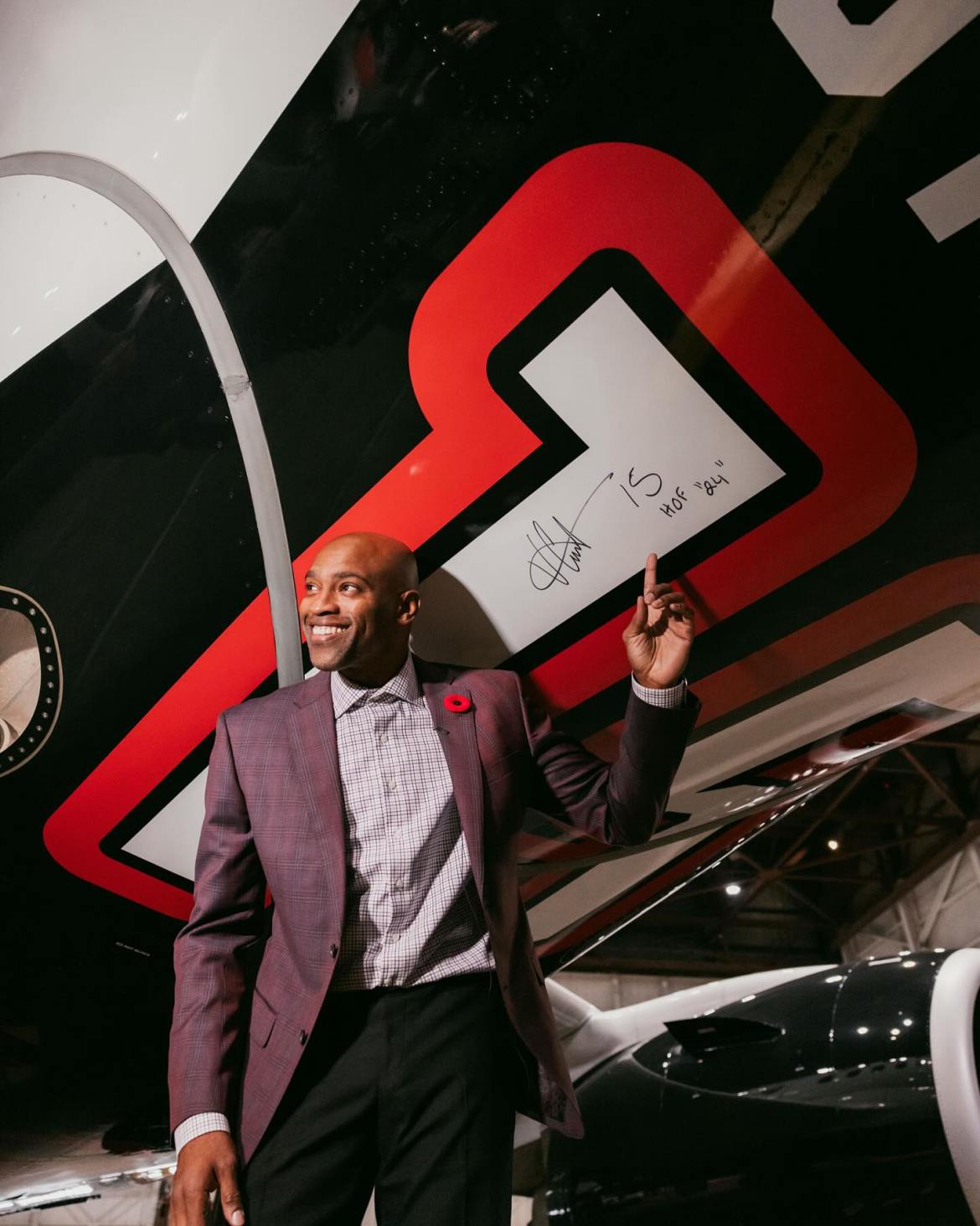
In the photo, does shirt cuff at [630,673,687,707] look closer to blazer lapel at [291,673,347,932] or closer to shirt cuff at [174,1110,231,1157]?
blazer lapel at [291,673,347,932]

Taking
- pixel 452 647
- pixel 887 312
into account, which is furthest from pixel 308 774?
pixel 887 312

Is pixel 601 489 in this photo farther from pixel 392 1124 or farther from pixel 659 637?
pixel 392 1124

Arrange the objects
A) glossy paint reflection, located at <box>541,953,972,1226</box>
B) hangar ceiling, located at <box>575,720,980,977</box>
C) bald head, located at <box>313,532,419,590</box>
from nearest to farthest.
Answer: bald head, located at <box>313,532,419,590</box>, glossy paint reflection, located at <box>541,953,972,1226</box>, hangar ceiling, located at <box>575,720,980,977</box>

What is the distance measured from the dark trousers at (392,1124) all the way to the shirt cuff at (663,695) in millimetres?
583

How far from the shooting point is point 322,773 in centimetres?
168

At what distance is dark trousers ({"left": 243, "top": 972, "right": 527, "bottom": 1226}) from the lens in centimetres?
145

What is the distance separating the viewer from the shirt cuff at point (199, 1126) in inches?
58.3

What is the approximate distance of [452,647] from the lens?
2012 millimetres

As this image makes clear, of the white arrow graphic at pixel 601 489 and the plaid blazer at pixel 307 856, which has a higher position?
the white arrow graphic at pixel 601 489

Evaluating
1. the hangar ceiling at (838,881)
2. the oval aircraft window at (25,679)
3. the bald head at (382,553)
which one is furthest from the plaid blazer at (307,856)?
the hangar ceiling at (838,881)

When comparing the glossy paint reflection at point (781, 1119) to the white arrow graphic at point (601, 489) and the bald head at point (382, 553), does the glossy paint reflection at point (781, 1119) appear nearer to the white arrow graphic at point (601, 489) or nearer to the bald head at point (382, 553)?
the white arrow graphic at point (601, 489)

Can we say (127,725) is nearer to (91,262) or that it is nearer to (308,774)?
(308,774)

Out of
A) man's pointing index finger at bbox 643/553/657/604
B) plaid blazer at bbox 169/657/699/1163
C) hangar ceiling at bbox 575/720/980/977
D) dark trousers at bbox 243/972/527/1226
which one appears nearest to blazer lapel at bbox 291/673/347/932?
plaid blazer at bbox 169/657/699/1163
